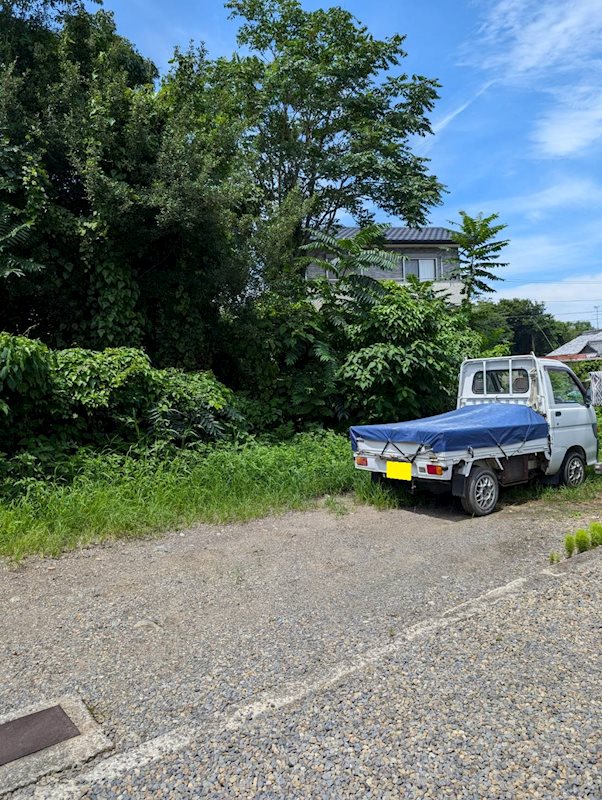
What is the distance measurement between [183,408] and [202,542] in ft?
9.13

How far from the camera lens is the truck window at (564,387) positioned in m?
7.14

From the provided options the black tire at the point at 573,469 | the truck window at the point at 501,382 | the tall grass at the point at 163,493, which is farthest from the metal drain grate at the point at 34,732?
the black tire at the point at 573,469

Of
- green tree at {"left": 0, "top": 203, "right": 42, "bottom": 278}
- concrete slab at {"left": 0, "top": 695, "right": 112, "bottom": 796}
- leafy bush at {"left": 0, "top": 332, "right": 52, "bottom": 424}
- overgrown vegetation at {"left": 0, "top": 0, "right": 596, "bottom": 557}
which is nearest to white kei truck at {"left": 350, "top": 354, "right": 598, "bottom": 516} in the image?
overgrown vegetation at {"left": 0, "top": 0, "right": 596, "bottom": 557}

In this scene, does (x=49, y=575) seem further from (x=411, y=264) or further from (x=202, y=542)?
(x=411, y=264)

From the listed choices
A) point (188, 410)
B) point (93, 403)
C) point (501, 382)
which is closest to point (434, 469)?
point (501, 382)

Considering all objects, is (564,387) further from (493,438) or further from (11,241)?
(11,241)

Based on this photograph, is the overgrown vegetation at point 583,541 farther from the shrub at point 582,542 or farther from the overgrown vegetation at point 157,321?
the overgrown vegetation at point 157,321

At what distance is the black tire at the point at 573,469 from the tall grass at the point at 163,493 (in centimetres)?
270

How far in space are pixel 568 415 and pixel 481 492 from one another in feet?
6.65

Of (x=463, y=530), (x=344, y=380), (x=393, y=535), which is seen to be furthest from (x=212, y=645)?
(x=344, y=380)

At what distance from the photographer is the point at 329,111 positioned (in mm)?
15539

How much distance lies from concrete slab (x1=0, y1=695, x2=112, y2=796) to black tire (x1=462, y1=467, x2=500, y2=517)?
171 inches

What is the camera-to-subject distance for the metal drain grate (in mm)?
2270

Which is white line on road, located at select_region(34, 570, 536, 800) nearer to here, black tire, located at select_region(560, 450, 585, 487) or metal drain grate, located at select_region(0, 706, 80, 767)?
metal drain grate, located at select_region(0, 706, 80, 767)
